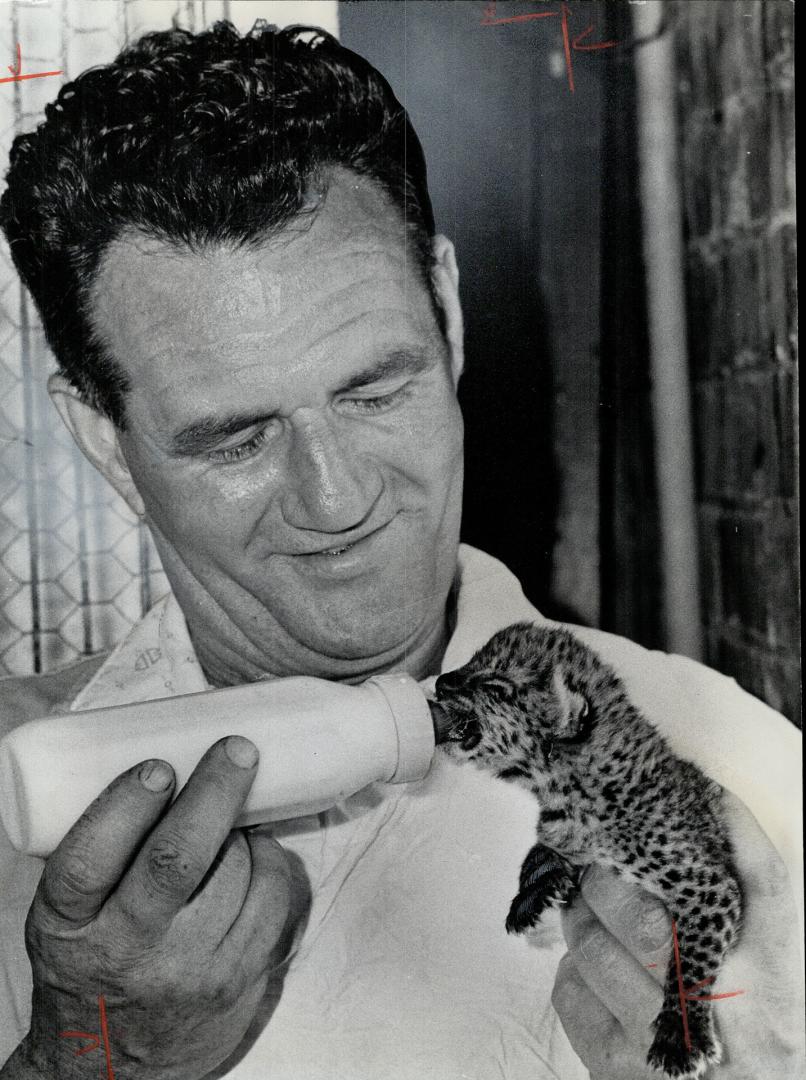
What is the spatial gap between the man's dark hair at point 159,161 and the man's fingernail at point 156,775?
0.28 meters

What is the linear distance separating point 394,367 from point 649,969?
550mm

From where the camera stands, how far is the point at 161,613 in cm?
97

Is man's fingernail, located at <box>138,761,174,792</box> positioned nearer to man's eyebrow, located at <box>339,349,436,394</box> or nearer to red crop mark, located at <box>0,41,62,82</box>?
man's eyebrow, located at <box>339,349,436,394</box>

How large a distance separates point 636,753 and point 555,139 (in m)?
0.54

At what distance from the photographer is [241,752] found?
857 mm

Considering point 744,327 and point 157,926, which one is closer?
point 157,926

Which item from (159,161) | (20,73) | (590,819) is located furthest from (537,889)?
(20,73)

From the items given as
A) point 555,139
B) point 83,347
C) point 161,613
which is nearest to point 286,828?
point 161,613

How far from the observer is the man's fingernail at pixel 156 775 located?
2.77ft

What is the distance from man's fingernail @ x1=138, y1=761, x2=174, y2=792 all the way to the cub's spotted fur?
0.76ft

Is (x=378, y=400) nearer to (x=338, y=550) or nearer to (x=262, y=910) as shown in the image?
(x=338, y=550)

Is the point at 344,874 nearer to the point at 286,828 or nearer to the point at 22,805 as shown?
the point at 286,828

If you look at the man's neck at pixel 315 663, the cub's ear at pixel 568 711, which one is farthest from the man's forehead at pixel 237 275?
the cub's ear at pixel 568 711

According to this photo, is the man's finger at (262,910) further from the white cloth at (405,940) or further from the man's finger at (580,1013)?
the man's finger at (580,1013)
